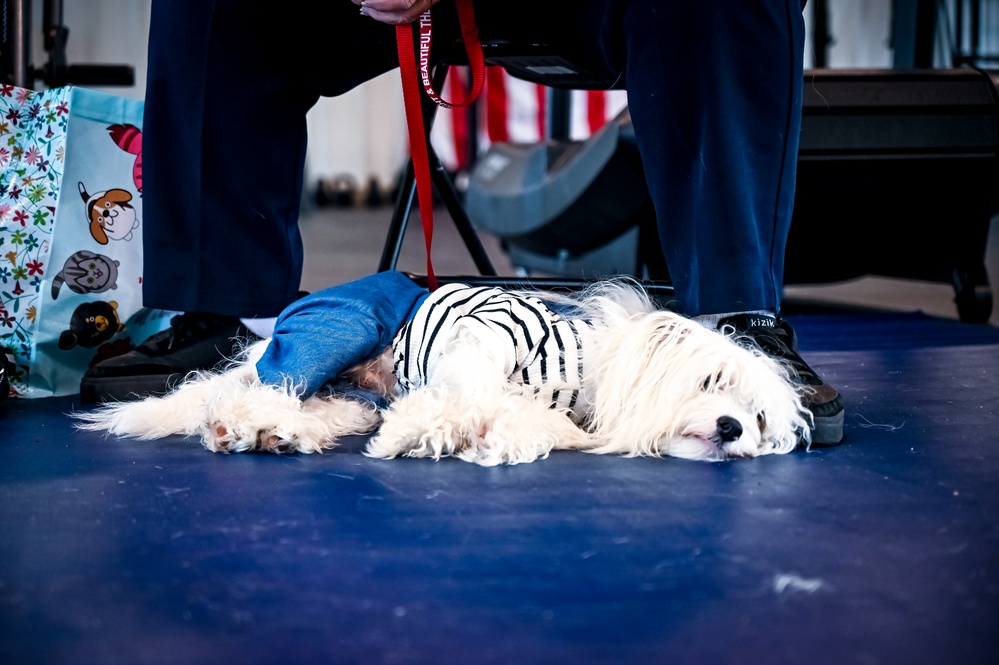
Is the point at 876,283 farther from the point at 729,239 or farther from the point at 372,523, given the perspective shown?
the point at 372,523

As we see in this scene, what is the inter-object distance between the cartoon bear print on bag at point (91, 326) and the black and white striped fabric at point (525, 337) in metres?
0.71

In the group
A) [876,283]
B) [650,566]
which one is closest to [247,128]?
[650,566]

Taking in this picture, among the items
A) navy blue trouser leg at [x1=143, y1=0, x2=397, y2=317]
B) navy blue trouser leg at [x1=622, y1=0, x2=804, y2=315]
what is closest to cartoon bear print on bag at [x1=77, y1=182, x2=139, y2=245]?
navy blue trouser leg at [x1=143, y1=0, x2=397, y2=317]

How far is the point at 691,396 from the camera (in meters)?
1.16

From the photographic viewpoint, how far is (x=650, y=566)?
2.74ft

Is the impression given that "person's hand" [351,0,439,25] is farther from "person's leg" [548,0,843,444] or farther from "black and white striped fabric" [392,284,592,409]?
"black and white striped fabric" [392,284,592,409]

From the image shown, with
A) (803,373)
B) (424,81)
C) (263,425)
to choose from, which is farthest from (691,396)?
(424,81)

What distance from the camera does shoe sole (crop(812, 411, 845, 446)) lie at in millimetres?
1236

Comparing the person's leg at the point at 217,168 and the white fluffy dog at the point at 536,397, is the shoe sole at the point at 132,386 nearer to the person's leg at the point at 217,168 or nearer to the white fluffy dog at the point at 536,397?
the person's leg at the point at 217,168

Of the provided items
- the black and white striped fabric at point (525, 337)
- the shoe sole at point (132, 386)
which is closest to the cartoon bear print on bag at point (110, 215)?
the shoe sole at point (132, 386)

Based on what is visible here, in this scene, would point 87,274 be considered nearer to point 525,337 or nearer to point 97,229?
point 97,229

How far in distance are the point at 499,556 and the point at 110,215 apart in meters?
1.22

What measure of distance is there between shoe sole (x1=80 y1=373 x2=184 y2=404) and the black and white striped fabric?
461 mm

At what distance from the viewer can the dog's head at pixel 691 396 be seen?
1.15 meters
